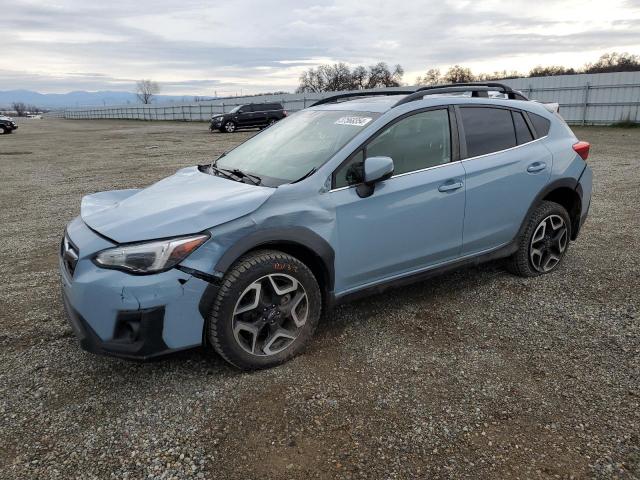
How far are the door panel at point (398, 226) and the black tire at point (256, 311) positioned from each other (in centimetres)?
28

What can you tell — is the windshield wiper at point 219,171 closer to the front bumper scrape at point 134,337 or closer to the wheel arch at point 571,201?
the front bumper scrape at point 134,337

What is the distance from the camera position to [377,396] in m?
2.77

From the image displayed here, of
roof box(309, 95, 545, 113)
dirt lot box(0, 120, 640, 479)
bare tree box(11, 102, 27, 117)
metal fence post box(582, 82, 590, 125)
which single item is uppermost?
bare tree box(11, 102, 27, 117)

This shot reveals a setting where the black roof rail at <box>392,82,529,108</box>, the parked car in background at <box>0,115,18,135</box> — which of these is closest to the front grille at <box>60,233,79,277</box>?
the black roof rail at <box>392,82,529,108</box>

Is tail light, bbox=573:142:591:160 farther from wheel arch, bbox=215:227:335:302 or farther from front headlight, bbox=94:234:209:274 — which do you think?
front headlight, bbox=94:234:209:274

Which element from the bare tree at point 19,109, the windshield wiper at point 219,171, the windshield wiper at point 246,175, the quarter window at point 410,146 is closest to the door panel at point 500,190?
the quarter window at point 410,146

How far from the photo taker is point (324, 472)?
224cm

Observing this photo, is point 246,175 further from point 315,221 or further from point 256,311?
point 256,311

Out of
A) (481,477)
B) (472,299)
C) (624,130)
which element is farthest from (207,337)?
(624,130)

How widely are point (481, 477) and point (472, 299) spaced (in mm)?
2014

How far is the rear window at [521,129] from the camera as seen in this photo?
4105mm

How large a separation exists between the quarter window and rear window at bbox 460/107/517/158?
8.2 inches

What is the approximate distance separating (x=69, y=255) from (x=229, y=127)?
26.1 metres

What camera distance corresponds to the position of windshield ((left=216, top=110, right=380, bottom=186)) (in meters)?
3.30
